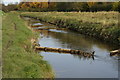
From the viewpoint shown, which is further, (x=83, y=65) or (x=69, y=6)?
(x=69, y=6)

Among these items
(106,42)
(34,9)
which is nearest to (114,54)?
(106,42)

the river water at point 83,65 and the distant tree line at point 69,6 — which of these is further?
the distant tree line at point 69,6

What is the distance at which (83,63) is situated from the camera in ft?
61.6

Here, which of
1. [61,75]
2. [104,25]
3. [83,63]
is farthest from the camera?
[104,25]

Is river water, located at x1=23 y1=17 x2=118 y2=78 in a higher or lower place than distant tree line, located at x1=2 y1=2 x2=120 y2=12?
lower

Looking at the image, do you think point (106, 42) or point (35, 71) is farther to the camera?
point (106, 42)

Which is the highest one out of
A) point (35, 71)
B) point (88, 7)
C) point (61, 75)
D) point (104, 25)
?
point (88, 7)

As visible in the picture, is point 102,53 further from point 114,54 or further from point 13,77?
point 13,77

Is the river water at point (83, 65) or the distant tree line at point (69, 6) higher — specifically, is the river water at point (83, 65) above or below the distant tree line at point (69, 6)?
below

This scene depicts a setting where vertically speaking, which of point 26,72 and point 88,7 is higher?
point 88,7

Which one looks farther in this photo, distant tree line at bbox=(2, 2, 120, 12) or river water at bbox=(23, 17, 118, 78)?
distant tree line at bbox=(2, 2, 120, 12)

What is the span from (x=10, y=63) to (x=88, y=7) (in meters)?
66.5

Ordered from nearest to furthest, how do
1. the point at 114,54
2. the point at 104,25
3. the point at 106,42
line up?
the point at 114,54, the point at 106,42, the point at 104,25

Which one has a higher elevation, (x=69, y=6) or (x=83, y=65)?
(x=69, y=6)
